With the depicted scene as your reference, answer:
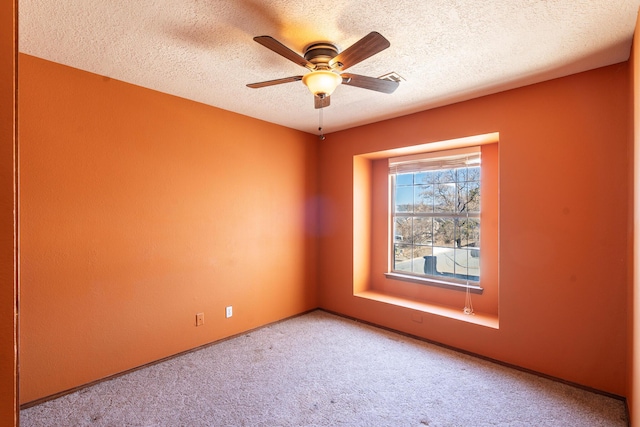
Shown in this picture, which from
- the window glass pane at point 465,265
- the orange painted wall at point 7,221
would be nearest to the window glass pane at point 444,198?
the window glass pane at point 465,265

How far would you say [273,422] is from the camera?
215 cm

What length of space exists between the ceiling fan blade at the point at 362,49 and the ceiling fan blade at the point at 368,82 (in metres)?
0.09

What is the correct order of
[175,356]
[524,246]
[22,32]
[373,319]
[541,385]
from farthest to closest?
[373,319]
[175,356]
[524,246]
[541,385]
[22,32]

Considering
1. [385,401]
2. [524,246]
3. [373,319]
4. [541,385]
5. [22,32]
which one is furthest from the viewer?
[373,319]

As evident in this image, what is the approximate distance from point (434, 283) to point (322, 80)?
9.43 ft

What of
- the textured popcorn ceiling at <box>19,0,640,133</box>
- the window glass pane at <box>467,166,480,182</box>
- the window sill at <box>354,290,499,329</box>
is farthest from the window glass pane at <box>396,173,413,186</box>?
the window sill at <box>354,290,499,329</box>

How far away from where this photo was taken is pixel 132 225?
9.32 feet

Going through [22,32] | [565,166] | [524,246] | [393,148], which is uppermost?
[22,32]

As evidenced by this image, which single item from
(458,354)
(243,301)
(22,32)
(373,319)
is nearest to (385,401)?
(458,354)

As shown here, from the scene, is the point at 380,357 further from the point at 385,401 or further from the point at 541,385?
the point at 541,385

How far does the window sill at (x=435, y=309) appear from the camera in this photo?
10.5ft

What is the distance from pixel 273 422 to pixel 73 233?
2106mm

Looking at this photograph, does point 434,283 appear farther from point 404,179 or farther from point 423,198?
point 404,179

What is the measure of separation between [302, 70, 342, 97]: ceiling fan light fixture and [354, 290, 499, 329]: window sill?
2.63m
